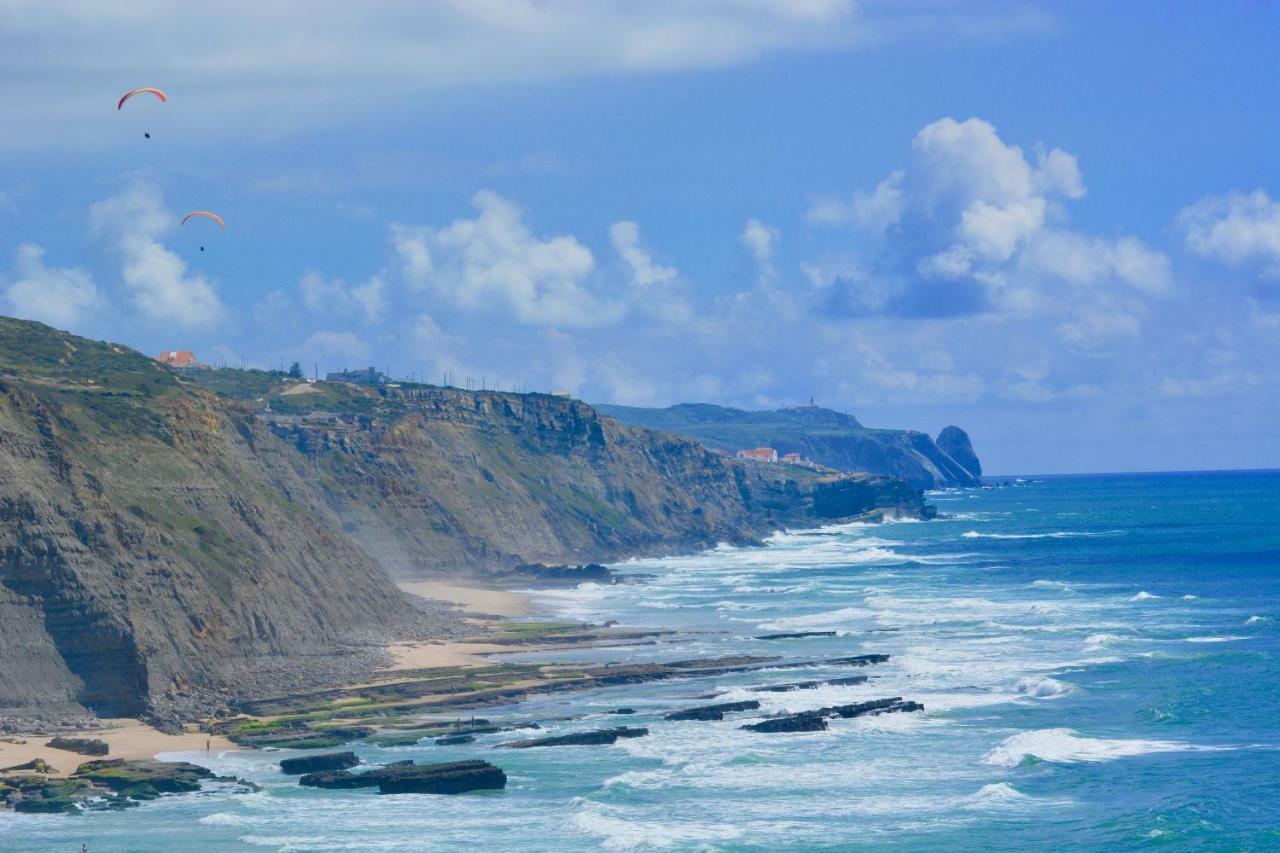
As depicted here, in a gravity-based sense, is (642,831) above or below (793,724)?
below

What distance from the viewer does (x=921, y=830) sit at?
4131 cm

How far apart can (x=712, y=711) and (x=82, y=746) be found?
69.5ft

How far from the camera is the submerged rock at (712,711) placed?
57.4 metres

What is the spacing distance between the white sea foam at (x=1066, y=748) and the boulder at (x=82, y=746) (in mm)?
27045

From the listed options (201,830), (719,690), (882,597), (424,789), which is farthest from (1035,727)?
(882,597)

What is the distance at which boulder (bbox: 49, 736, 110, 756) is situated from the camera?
49.7 m

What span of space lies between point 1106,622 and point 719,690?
30.4 m

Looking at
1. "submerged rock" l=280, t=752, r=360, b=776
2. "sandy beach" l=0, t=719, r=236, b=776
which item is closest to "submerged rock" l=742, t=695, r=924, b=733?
"submerged rock" l=280, t=752, r=360, b=776

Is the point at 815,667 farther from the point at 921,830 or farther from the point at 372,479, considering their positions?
the point at 372,479

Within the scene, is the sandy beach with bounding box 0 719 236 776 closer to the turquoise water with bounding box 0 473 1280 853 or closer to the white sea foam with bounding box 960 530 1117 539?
the turquoise water with bounding box 0 473 1280 853

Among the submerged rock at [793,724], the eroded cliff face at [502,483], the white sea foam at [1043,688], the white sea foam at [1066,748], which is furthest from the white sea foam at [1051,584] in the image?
the white sea foam at [1066,748]

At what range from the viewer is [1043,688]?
6122 cm

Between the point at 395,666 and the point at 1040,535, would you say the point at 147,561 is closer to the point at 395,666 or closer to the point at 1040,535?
the point at 395,666

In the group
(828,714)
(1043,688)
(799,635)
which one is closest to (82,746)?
(828,714)
